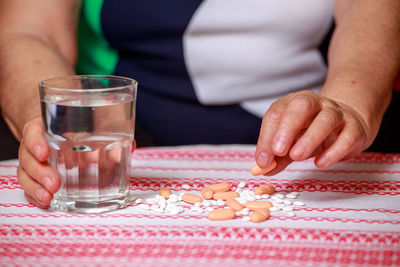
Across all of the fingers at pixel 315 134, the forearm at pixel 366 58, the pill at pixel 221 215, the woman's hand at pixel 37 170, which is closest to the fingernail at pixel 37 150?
the woman's hand at pixel 37 170

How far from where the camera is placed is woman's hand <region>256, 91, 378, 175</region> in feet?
2.54

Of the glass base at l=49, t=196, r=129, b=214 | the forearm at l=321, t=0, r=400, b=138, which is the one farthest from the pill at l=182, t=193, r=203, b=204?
the forearm at l=321, t=0, r=400, b=138

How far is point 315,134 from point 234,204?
0.16 metres

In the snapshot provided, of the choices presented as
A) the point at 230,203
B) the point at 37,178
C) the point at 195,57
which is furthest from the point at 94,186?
the point at 195,57

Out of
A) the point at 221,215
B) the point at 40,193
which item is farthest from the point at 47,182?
the point at 221,215

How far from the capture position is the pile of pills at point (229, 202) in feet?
2.43

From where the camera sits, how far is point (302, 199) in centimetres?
82

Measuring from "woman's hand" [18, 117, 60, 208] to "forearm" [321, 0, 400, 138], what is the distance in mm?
520

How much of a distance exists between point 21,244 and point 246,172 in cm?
45

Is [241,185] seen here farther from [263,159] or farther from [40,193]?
[40,193]

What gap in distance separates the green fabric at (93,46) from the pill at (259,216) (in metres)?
0.89

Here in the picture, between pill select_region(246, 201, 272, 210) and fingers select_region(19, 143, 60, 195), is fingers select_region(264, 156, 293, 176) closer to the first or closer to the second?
pill select_region(246, 201, 272, 210)

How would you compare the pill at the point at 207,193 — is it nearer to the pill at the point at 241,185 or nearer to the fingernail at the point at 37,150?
the pill at the point at 241,185

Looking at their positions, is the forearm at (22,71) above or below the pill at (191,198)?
above
